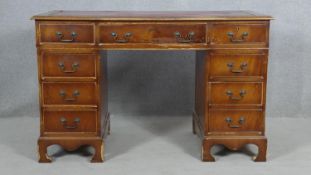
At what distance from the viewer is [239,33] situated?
3068 millimetres

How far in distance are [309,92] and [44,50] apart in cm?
230

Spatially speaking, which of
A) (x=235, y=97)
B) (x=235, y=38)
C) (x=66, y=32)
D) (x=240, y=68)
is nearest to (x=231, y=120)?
(x=235, y=97)

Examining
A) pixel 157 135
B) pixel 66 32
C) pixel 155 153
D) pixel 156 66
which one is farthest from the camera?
pixel 156 66

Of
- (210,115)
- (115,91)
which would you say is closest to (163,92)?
(115,91)

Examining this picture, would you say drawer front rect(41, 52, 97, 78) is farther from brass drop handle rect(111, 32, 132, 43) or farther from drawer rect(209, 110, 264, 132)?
drawer rect(209, 110, 264, 132)

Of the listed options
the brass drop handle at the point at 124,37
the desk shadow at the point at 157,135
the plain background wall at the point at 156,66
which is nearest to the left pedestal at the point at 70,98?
the brass drop handle at the point at 124,37

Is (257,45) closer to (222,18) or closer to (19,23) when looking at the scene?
(222,18)

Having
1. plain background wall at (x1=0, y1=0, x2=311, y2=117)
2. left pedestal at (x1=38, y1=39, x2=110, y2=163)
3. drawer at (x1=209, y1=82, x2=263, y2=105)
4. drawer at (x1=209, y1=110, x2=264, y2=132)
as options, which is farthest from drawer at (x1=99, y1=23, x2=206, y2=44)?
plain background wall at (x1=0, y1=0, x2=311, y2=117)

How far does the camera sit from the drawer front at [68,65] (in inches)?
121

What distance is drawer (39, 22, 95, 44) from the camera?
3031 millimetres

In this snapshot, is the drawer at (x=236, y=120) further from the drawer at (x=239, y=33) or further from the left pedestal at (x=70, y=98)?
the left pedestal at (x=70, y=98)

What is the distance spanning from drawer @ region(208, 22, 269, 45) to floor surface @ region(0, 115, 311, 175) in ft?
2.49

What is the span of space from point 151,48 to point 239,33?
0.53 metres

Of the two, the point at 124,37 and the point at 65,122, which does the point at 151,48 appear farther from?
the point at 65,122
